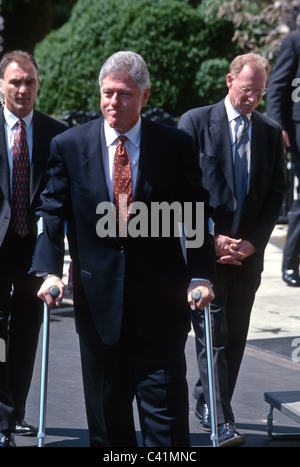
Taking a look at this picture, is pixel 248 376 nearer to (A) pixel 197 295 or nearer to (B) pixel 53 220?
(A) pixel 197 295

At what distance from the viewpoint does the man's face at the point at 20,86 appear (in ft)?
17.4

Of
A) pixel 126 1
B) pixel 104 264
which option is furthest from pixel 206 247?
pixel 126 1

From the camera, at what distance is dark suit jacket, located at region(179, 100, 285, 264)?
5566mm

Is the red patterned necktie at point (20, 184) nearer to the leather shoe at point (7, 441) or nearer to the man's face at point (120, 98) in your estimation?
the leather shoe at point (7, 441)

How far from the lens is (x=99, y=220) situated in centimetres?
426

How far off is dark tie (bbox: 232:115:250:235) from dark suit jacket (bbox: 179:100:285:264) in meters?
0.03

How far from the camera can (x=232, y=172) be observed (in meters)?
5.57

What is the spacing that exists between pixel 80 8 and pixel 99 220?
15.8 m

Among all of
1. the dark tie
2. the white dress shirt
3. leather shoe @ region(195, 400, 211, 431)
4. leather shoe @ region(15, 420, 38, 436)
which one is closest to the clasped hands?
the dark tie

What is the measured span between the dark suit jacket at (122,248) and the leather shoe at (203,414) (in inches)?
57.3

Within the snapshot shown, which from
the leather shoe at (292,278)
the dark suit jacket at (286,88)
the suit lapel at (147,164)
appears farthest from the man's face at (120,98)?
the leather shoe at (292,278)

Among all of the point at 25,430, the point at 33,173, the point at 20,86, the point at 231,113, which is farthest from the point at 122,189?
the point at 25,430
